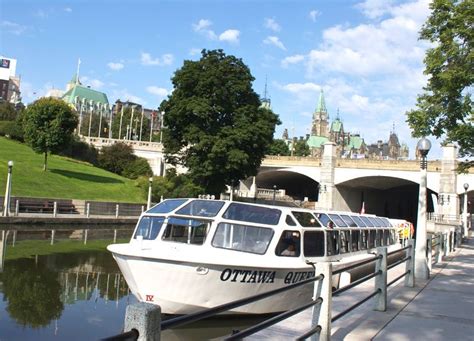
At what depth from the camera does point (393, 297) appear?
10.9 m

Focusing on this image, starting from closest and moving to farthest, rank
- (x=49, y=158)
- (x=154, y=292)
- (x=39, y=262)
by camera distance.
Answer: (x=154, y=292) < (x=39, y=262) < (x=49, y=158)

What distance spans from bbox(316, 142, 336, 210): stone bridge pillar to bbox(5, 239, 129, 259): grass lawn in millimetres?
51258

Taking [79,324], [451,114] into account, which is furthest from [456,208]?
[79,324]

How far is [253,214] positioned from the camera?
1374cm

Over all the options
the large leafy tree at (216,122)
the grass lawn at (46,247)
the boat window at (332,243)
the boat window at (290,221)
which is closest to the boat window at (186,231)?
the boat window at (290,221)

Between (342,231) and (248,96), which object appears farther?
(248,96)

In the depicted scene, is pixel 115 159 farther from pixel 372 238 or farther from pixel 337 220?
pixel 337 220

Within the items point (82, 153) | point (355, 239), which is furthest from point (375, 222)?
point (82, 153)

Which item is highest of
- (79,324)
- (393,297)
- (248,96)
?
(248,96)

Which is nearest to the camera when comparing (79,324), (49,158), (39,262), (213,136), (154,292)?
(79,324)

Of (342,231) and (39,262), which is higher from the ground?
(342,231)

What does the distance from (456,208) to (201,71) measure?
37786 millimetres

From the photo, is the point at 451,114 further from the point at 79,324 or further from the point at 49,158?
the point at 49,158

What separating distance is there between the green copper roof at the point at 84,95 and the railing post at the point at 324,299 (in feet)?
596
